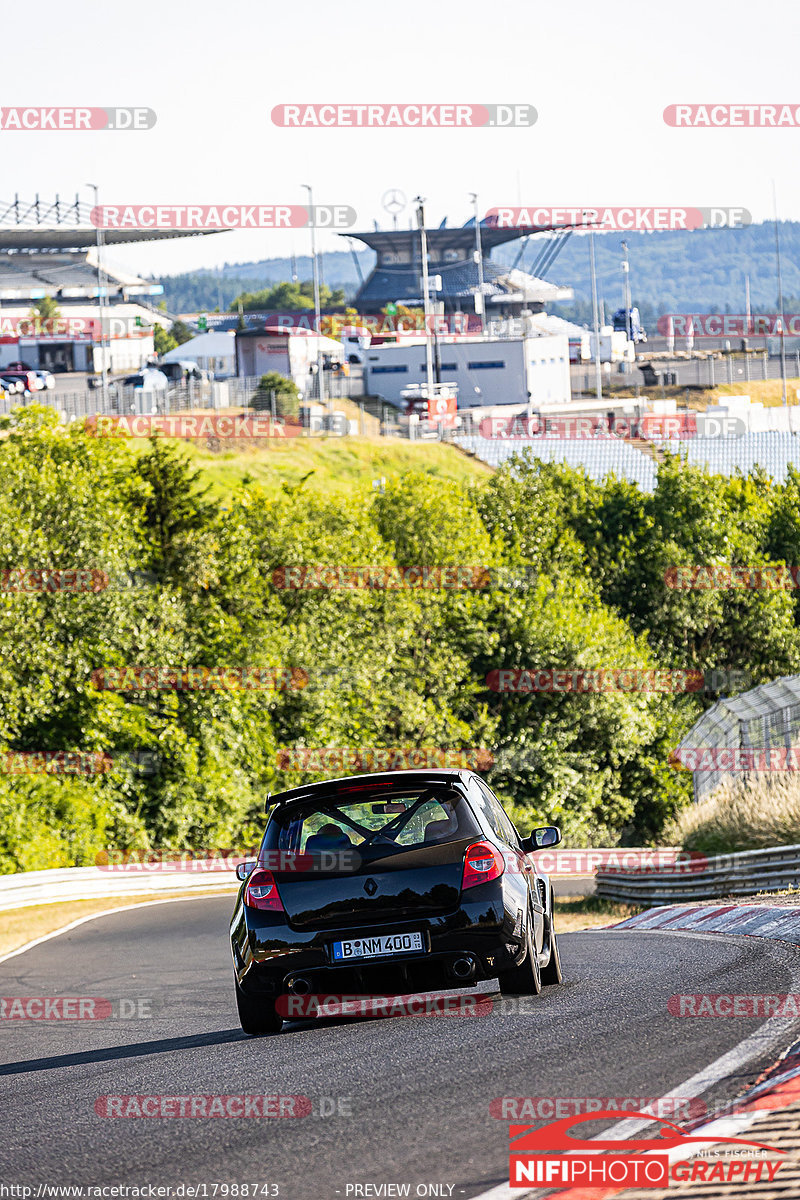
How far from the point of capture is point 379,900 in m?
7.62

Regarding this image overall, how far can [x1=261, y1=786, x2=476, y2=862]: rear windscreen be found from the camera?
25.7 feet

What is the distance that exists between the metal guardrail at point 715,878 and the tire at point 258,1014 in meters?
9.30

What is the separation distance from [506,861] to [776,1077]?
248cm

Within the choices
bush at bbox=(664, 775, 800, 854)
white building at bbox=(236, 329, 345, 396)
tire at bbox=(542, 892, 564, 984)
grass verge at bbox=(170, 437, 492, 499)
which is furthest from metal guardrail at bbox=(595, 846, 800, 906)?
white building at bbox=(236, 329, 345, 396)

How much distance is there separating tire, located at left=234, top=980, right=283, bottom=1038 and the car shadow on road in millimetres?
115

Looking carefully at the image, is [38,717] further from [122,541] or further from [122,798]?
[122,541]

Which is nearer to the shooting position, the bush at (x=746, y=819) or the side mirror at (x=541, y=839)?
the side mirror at (x=541, y=839)

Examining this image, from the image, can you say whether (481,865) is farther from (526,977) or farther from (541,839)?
(541,839)

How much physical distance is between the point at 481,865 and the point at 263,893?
1.26m

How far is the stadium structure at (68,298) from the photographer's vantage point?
324ft

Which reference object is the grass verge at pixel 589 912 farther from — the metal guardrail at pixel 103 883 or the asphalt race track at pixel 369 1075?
the asphalt race track at pixel 369 1075

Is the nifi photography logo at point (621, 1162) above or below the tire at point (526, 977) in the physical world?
above

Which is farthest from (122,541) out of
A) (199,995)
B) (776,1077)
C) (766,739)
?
(776,1077)

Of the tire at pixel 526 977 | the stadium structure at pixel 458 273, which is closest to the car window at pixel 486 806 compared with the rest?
the tire at pixel 526 977
